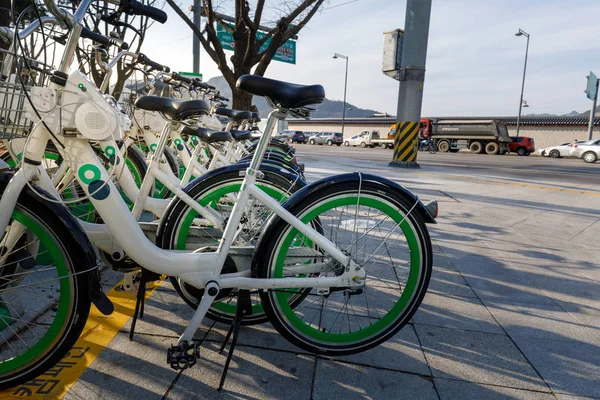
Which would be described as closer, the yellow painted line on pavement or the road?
the yellow painted line on pavement

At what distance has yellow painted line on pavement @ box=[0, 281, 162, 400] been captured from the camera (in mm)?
1788

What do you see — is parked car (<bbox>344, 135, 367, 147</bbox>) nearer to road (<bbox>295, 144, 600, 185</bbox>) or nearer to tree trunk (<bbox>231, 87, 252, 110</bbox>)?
road (<bbox>295, 144, 600, 185</bbox>)

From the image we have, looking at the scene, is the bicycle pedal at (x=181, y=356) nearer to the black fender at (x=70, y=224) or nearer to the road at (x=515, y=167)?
the black fender at (x=70, y=224)

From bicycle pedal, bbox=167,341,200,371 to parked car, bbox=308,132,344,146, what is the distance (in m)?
38.0

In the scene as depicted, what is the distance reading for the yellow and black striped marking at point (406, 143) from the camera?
12.4 meters

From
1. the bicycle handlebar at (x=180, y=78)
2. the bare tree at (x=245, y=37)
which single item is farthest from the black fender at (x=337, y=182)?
the bare tree at (x=245, y=37)

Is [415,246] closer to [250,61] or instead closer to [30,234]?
[30,234]

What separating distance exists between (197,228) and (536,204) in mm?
6389

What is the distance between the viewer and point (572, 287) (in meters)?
3.29

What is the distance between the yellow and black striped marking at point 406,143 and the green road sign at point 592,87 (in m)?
21.2

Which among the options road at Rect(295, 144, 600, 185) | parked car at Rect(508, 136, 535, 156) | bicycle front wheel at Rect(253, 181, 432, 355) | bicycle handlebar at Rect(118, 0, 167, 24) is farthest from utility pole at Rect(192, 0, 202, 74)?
parked car at Rect(508, 136, 535, 156)

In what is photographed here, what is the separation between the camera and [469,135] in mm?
29875

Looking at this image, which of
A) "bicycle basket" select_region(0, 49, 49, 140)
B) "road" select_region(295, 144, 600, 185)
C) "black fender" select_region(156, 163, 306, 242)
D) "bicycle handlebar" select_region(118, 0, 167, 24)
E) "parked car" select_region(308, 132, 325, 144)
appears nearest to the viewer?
"bicycle basket" select_region(0, 49, 49, 140)

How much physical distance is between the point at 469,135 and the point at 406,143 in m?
19.6
